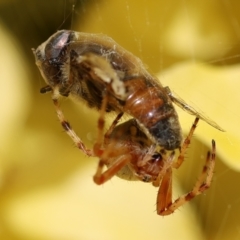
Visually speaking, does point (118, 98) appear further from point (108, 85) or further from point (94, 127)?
point (94, 127)

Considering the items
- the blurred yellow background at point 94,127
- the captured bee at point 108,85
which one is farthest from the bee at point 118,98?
the blurred yellow background at point 94,127

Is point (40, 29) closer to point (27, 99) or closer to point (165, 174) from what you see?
point (27, 99)

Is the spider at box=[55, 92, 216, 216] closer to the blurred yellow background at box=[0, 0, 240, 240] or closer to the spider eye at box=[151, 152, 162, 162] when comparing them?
the spider eye at box=[151, 152, 162, 162]

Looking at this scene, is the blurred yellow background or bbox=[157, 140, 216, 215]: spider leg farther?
the blurred yellow background

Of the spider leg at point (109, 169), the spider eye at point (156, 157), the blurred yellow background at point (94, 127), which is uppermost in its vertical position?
the spider leg at point (109, 169)

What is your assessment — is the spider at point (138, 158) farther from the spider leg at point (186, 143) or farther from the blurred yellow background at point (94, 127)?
the blurred yellow background at point (94, 127)

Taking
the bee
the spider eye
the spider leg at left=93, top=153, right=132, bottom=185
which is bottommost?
the spider eye

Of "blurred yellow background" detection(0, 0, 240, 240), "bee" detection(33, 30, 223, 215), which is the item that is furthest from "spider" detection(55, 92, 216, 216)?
"blurred yellow background" detection(0, 0, 240, 240)
